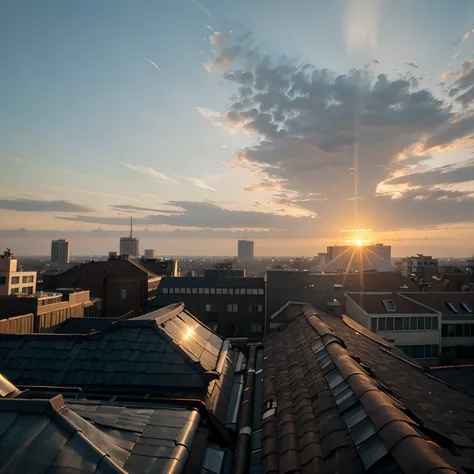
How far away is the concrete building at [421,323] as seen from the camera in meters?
44.7

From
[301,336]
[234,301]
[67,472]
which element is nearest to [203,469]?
[67,472]

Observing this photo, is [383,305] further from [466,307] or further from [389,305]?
[466,307]

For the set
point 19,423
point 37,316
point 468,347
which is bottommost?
point 468,347

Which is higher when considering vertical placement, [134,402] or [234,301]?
[134,402]

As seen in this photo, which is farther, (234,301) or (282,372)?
(234,301)

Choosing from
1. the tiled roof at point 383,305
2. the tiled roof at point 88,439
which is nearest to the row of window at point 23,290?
the tiled roof at point 383,305

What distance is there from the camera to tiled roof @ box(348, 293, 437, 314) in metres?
45.5

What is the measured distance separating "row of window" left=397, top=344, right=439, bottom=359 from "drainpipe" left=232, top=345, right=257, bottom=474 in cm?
3645

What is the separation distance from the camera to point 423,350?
4538cm

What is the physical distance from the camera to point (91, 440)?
7.85 meters

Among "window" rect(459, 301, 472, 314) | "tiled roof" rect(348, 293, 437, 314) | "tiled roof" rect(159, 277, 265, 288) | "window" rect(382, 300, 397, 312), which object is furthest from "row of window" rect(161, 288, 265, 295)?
"window" rect(459, 301, 472, 314)

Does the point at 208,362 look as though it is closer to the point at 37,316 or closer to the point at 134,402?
the point at 134,402

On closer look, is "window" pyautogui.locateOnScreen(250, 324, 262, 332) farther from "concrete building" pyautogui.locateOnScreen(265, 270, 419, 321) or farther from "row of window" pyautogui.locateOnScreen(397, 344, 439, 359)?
"row of window" pyautogui.locateOnScreen(397, 344, 439, 359)

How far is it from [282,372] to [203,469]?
5.88 m
